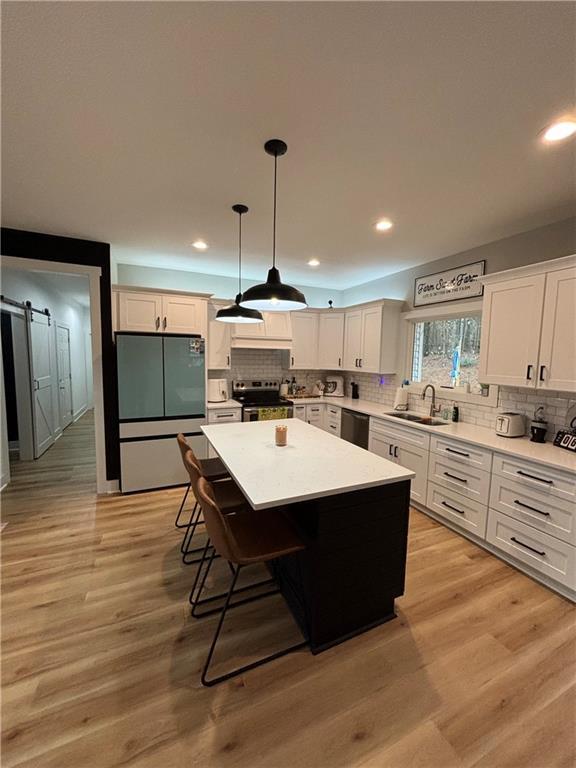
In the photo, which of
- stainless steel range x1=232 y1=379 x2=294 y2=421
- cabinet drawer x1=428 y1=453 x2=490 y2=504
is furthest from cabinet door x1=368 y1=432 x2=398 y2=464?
stainless steel range x1=232 y1=379 x2=294 y2=421

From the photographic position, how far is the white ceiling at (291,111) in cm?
108

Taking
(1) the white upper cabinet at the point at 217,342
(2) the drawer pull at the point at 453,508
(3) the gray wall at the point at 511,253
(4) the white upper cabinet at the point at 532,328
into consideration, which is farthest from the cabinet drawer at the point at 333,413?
(4) the white upper cabinet at the point at 532,328

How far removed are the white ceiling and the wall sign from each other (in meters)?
0.56

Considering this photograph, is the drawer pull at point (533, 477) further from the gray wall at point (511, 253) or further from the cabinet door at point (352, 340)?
the cabinet door at point (352, 340)

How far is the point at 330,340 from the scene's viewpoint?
4941 millimetres

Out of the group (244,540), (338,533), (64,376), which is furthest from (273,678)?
(64,376)

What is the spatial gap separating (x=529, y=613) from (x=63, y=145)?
12.7ft

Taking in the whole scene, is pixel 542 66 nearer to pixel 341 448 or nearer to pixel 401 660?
pixel 341 448

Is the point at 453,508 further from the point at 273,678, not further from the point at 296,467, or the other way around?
the point at 273,678

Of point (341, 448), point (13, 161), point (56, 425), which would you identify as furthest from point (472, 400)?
point (56, 425)

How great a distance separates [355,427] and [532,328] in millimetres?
2170

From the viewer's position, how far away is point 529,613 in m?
1.97

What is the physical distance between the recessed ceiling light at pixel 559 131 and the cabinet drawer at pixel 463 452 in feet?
6.64

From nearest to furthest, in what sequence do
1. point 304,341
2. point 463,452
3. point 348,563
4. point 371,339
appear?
point 348,563, point 463,452, point 371,339, point 304,341
